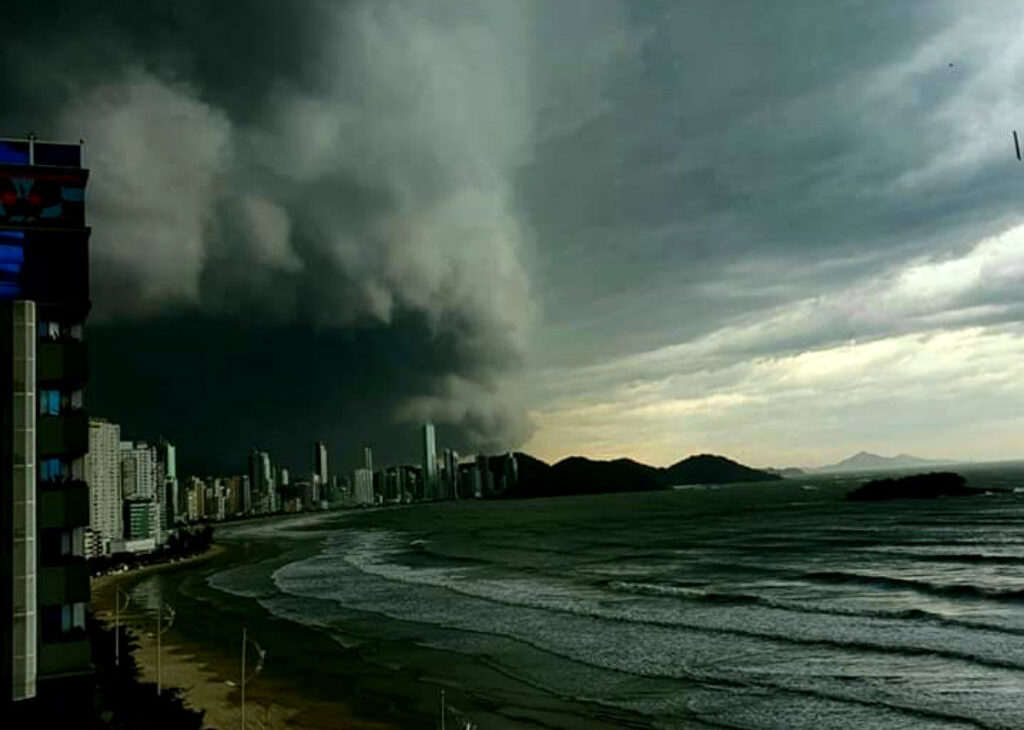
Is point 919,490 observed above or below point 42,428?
below

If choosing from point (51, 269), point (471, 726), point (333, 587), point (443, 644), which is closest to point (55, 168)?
point (51, 269)

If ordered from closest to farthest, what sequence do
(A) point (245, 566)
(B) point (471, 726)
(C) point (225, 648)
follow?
1. (B) point (471, 726)
2. (C) point (225, 648)
3. (A) point (245, 566)

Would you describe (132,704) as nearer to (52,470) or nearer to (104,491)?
(52,470)

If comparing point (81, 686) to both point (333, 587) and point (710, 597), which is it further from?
point (333, 587)

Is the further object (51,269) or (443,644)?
(443,644)

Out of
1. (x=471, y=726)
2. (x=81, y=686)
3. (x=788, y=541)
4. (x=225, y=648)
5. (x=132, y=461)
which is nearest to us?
(x=81, y=686)

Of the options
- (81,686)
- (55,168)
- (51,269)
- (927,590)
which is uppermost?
(55,168)

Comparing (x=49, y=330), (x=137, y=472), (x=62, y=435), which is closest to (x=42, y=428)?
(x=62, y=435)
